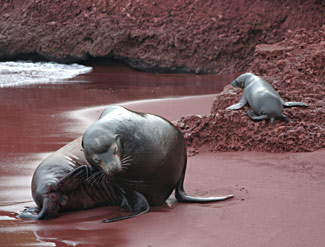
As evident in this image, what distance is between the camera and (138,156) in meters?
3.63

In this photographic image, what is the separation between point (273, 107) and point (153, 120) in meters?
2.58

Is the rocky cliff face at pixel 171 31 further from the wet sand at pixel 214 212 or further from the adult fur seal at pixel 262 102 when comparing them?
the wet sand at pixel 214 212

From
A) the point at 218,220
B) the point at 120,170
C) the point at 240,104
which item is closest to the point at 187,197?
the point at 218,220

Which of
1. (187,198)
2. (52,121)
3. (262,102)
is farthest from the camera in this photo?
(52,121)

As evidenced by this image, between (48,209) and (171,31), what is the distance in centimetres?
1414

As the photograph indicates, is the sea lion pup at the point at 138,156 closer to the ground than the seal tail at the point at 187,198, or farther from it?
farther from it

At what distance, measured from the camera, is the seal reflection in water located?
3480mm

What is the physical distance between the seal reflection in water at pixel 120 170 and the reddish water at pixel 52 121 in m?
0.15

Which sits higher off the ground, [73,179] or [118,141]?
[118,141]

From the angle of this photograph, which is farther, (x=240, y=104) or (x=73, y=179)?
(x=240, y=104)

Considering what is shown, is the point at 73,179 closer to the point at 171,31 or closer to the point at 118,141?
the point at 118,141

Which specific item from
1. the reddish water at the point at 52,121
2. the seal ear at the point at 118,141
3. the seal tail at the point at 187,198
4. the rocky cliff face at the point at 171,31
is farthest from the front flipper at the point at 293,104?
the rocky cliff face at the point at 171,31

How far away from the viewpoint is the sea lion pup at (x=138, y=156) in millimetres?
3420

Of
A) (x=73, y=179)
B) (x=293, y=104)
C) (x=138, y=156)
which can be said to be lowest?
(x=73, y=179)
